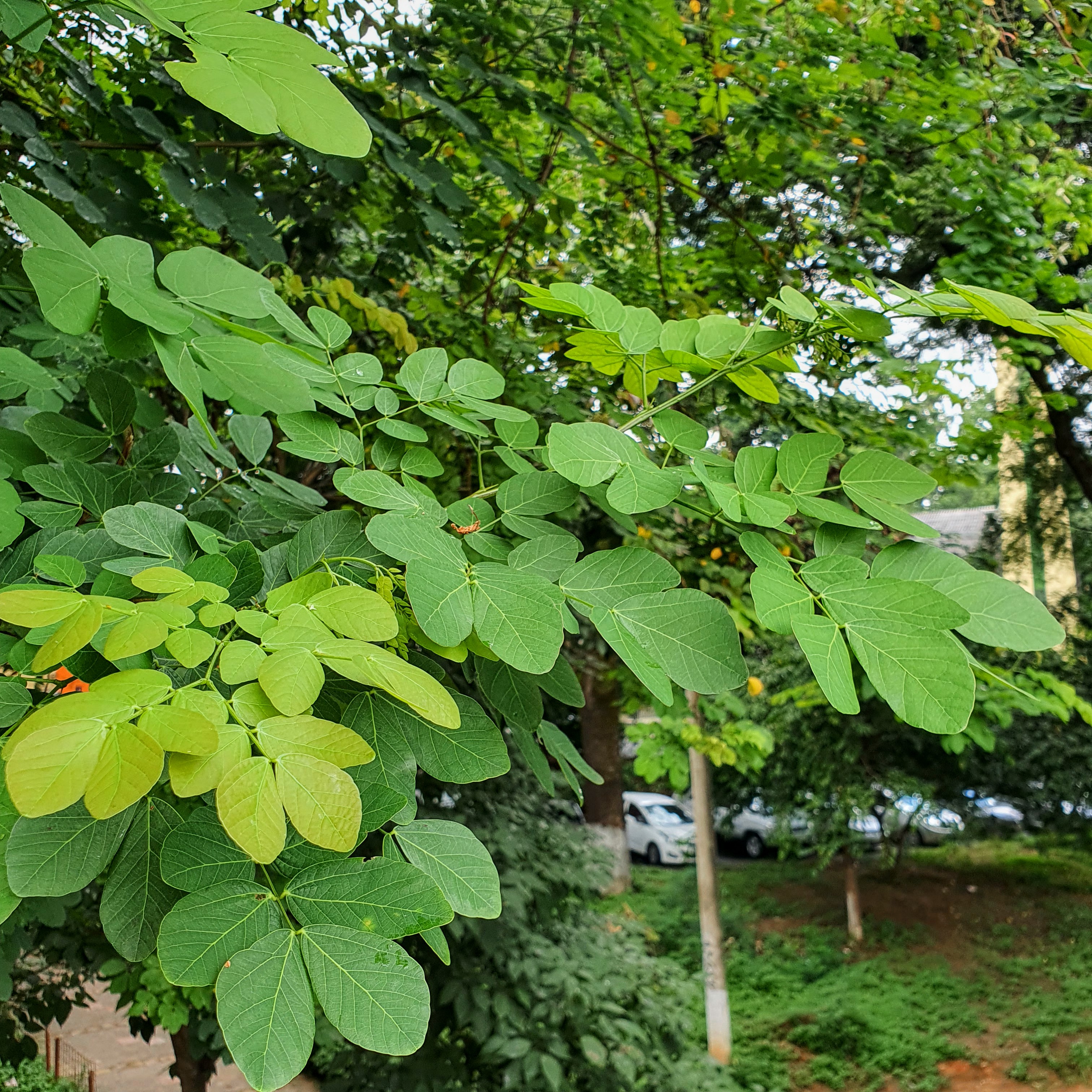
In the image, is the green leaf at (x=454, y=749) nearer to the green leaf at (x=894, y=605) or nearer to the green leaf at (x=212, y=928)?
the green leaf at (x=212, y=928)

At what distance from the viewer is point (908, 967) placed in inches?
361

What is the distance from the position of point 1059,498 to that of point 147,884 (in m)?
8.70

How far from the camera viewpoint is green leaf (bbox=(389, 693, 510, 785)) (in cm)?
71

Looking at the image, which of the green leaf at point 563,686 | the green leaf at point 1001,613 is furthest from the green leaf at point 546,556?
the green leaf at point 1001,613

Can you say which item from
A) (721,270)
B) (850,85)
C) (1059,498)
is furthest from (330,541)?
(1059,498)

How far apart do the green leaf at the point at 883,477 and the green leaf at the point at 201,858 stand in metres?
0.65

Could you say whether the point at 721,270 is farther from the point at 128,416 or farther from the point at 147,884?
the point at 147,884

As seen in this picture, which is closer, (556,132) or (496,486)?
(496,486)

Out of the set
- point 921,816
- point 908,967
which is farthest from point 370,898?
point 921,816

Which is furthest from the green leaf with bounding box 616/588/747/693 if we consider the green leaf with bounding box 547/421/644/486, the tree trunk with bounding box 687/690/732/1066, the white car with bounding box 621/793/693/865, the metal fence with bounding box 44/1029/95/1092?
the white car with bounding box 621/793/693/865

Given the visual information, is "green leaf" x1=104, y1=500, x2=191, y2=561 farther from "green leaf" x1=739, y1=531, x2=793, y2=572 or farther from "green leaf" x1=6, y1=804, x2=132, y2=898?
"green leaf" x1=739, y1=531, x2=793, y2=572

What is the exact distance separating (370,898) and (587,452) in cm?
42

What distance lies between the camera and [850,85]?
11.6 feet

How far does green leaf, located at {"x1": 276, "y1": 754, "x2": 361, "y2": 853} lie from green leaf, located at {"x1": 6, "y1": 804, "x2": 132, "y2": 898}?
0.16 meters
